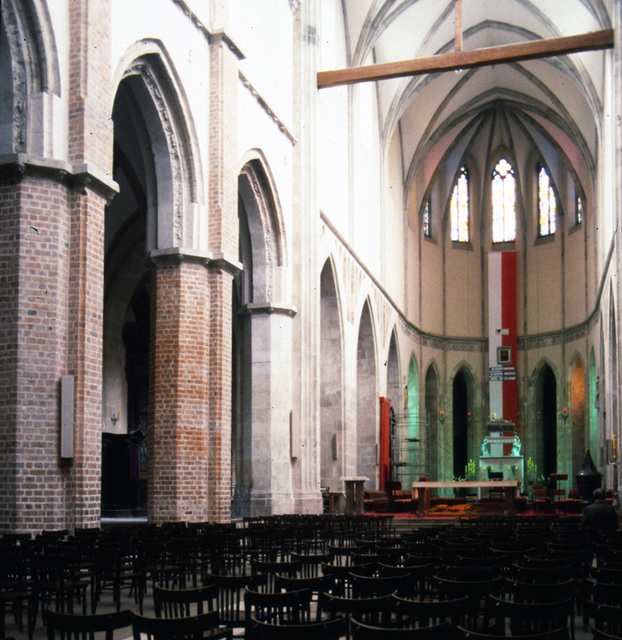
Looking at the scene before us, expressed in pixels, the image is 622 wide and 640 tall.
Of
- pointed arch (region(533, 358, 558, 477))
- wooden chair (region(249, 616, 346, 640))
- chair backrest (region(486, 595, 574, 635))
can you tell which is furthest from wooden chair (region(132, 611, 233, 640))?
pointed arch (region(533, 358, 558, 477))

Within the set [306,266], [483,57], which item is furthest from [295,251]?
[483,57]

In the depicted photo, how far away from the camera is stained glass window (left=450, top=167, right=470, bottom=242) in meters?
47.2

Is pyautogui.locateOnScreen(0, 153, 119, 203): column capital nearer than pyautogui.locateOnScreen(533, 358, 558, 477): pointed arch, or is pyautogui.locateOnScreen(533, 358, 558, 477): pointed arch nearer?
pyautogui.locateOnScreen(0, 153, 119, 203): column capital

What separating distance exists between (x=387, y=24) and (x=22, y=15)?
71.0ft

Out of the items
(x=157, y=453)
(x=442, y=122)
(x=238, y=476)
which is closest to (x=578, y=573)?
(x=157, y=453)

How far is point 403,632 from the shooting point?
13.8ft

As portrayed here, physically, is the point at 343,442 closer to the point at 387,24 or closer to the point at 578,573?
the point at 387,24

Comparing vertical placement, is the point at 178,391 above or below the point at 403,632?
above

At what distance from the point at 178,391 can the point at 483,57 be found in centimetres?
1413

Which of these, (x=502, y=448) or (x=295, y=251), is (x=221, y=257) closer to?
(x=295, y=251)

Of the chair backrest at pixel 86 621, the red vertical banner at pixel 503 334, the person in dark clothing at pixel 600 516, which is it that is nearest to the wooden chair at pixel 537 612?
the chair backrest at pixel 86 621

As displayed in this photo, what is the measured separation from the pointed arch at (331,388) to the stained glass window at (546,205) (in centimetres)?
2048

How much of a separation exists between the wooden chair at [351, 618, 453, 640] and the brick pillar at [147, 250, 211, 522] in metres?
12.3

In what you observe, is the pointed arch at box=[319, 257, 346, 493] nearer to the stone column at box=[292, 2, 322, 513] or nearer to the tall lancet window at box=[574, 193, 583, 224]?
the stone column at box=[292, 2, 322, 513]
